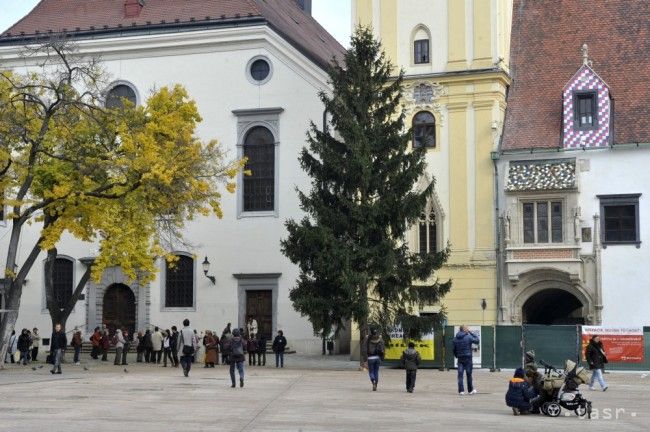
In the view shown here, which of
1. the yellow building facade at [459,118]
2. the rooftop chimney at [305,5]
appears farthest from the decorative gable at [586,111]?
the rooftop chimney at [305,5]

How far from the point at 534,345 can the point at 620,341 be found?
8.96 ft

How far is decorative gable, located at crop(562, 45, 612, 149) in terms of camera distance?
138ft

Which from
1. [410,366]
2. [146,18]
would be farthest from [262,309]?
[410,366]

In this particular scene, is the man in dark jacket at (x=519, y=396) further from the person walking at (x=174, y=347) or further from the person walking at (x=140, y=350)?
the person walking at (x=140, y=350)

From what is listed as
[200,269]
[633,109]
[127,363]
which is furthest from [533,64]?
[127,363]

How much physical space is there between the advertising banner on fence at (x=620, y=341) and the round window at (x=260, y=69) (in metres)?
19.1

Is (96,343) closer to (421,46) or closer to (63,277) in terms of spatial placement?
(63,277)

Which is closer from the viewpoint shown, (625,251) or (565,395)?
(565,395)

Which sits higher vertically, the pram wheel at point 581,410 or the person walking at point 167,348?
the person walking at point 167,348

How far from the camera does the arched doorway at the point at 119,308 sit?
48.8 metres

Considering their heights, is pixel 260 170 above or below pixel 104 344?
above

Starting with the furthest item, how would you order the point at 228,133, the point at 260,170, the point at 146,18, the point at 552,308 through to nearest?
the point at 146,18
the point at 552,308
the point at 228,133
the point at 260,170

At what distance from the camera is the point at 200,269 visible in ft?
157

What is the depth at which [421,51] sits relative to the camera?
44500 mm
